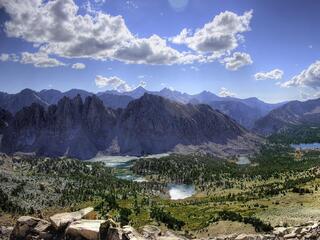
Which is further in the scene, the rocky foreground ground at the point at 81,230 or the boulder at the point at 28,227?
the boulder at the point at 28,227

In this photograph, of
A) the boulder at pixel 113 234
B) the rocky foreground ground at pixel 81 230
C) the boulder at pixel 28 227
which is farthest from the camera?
the boulder at pixel 28 227

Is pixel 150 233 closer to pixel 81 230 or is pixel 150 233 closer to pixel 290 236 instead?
pixel 81 230

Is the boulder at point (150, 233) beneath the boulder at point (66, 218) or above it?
beneath

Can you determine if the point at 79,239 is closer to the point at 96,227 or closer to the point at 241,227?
the point at 96,227

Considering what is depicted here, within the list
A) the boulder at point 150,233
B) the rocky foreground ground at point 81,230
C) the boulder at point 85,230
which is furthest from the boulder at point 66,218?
the boulder at point 150,233

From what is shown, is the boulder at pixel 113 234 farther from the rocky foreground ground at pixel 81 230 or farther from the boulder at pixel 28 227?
the boulder at pixel 28 227

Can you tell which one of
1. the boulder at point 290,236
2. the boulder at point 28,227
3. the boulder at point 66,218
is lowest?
the boulder at point 290,236

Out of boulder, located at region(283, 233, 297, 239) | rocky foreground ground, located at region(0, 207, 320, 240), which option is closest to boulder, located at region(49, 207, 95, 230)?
rocky foreground ground, located at region(0, 207, 320, 240)

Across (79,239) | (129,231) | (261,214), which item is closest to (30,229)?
(79,239)

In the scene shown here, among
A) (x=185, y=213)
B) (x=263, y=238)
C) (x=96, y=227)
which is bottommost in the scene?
(x=185, y=213)
